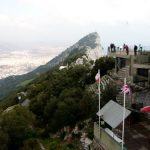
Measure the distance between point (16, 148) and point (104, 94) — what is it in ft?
32.4

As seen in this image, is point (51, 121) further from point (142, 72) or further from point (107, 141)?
point (107, 141)

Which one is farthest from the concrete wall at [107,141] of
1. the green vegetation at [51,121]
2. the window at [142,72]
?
the window at [142,72]

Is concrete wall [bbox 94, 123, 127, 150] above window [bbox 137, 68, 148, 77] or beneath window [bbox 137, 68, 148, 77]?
beneath

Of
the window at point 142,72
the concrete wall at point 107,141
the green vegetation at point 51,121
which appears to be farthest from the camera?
the window at point 142,72

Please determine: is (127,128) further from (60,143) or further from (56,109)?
(56,109)

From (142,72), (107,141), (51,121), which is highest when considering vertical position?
(142,72)

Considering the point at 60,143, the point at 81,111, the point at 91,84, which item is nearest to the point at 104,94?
the point at 81,111

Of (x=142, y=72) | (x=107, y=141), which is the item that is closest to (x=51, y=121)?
(x=142, y=72)

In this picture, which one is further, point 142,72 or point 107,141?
point 142,72

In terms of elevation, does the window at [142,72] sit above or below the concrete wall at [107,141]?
above

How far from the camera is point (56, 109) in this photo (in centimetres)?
3591

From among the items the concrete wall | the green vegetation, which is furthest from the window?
the concrete wall

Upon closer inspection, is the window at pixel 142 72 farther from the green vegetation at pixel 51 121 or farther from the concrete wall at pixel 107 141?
the concrete wall at pixel 107 141

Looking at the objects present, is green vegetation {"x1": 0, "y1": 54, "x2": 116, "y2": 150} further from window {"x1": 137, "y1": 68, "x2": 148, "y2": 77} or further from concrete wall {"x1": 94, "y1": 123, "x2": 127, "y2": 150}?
concrete wall {"x1": 94, "y1": 123, "x2": 127, "y2": 150}
